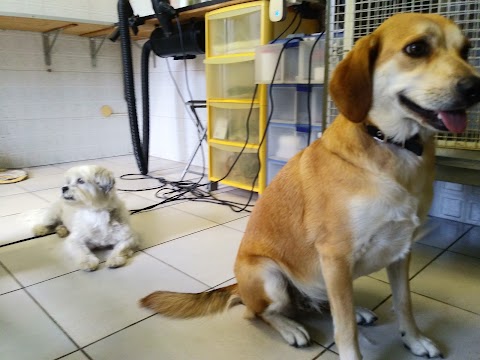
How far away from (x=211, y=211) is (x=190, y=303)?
41.3 inches

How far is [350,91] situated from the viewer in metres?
0.84

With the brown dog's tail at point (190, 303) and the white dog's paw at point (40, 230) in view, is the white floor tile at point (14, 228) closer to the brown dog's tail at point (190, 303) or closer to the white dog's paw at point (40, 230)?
the white dog's paw at point (40, 230)

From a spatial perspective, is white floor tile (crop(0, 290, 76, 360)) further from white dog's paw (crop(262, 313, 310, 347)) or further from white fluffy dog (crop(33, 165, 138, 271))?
white dog's paw (crop(262, 313, 310, 347))

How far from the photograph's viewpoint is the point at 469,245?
1680 millimetres

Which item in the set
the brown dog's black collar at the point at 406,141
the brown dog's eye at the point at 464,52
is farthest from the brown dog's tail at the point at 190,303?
the brown dog's eye at the point at 464,52

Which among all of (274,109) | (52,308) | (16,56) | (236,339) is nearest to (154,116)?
(16,56)

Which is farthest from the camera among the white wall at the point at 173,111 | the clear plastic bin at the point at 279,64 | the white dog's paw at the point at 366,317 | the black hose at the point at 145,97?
the white wall at the point at 173,111

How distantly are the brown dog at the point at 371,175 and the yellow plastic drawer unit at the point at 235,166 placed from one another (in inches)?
52.7

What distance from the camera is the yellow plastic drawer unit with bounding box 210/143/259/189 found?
2420mm

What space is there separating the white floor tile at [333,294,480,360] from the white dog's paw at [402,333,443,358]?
2 centimetres

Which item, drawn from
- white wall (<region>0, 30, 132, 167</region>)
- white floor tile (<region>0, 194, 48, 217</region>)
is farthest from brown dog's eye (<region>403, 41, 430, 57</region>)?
white wall (<region>0, 30, 132, 167</region>)

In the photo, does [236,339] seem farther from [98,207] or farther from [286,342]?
[98,207]

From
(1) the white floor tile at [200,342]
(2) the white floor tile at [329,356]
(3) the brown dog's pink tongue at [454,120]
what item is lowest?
(2) the white floor tile at [329,356]

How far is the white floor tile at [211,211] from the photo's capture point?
82.1 inches
